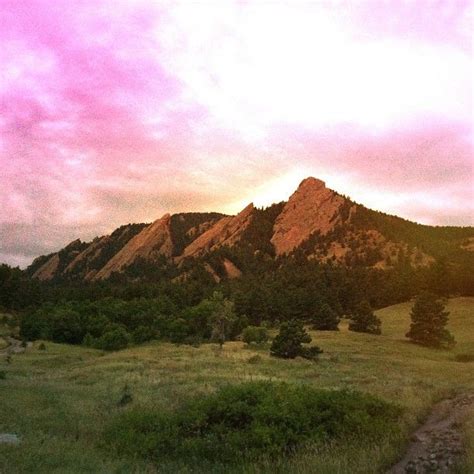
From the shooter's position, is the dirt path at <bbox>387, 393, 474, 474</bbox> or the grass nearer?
the dirt path at <bbox>387, 393, 474, 474</bbox>

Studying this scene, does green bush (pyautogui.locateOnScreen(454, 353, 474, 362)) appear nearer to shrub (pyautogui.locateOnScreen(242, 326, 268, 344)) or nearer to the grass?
the grass

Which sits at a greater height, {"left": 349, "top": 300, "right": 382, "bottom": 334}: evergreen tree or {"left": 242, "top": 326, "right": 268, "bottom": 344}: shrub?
{"left": 349, "top": 300, "right": 382, "bottom": 334}: evergreen tree

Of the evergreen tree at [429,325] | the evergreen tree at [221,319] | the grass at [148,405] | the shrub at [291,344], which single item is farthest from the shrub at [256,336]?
the grass at [148,405]

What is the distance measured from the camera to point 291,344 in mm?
60125

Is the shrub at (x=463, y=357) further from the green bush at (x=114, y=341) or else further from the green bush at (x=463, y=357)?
the green bush at (x=114, y=341)

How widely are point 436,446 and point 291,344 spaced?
4642 centimetres

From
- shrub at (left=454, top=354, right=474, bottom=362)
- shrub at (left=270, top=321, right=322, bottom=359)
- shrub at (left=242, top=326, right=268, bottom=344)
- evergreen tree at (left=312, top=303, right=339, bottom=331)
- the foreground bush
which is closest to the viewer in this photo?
the foreground bush

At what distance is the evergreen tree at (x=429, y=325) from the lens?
3071 inches

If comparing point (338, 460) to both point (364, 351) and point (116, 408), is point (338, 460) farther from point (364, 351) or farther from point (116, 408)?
point (364, 351)

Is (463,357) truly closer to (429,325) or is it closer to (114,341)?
(429,325)

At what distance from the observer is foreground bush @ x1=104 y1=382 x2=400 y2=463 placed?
51.4 feet

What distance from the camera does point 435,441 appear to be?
14898 mm

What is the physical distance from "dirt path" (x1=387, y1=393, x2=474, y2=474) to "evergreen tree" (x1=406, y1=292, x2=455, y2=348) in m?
61.2

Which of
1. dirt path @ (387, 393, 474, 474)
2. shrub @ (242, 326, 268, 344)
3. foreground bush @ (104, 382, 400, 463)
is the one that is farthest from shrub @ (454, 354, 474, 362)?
foreground bush @ (104, 382, 400, 463)
